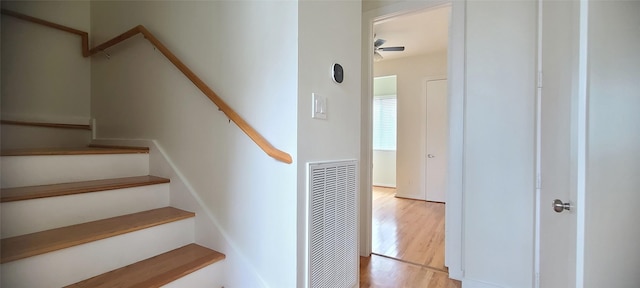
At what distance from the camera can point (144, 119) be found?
6.69 ft

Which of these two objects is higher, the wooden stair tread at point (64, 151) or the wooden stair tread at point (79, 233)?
the wooden stair tread at point (64, 151)

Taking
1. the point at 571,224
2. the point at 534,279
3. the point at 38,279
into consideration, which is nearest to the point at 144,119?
the point at 38,279

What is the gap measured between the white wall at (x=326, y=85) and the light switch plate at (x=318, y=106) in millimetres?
25

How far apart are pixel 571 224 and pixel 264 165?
1.30 m

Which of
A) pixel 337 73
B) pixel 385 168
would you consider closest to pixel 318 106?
pixel 337 73

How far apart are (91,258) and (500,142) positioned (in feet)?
8.20

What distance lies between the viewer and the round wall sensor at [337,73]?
1558 millimetres

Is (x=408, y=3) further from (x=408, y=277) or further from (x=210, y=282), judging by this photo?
(x=210, y=282)

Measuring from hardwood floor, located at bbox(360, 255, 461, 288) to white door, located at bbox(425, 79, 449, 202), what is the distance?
9.22 ft

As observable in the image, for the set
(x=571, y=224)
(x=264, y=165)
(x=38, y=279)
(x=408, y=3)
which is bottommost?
(x=38, y=279)

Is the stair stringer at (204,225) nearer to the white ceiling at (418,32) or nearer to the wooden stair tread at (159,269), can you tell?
the wooden stair tread at (159,269)

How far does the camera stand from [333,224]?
154 cm

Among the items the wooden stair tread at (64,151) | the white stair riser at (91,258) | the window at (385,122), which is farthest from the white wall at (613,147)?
the window at (385,122)

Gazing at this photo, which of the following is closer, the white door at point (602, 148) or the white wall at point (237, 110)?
the white door at point (602, 148)
